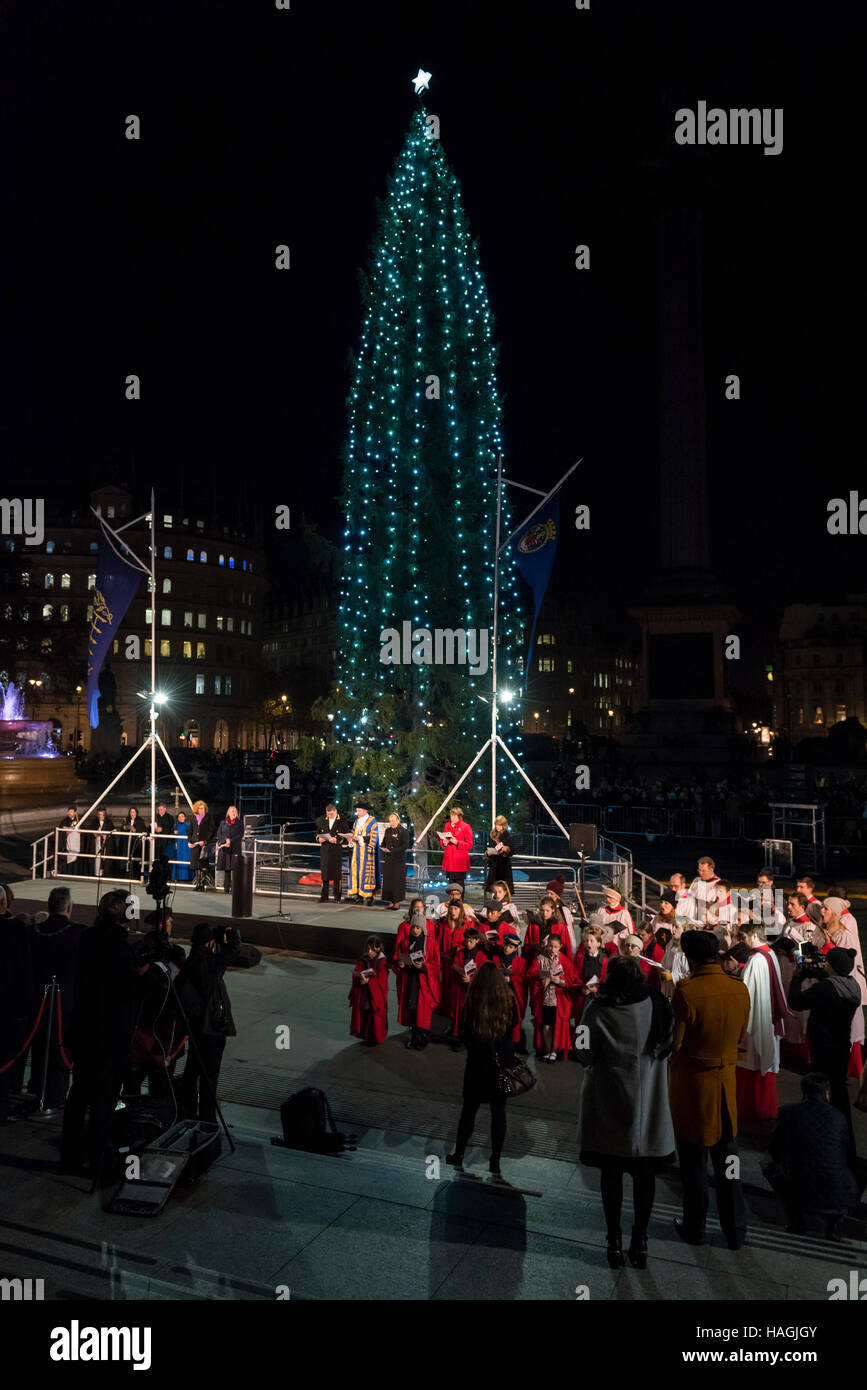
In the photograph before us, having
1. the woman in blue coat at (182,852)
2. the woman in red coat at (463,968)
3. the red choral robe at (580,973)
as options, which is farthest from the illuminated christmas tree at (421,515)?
the red choral robe at (580,973)

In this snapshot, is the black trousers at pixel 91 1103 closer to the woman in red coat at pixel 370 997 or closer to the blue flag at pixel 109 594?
the woman in red coat at pixel 370 997

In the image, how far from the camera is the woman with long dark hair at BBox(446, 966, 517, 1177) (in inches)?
240

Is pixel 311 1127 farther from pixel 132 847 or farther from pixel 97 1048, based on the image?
pixel 132 847

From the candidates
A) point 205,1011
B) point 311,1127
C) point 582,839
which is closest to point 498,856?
point 582,839

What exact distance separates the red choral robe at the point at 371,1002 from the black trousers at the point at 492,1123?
2986mm

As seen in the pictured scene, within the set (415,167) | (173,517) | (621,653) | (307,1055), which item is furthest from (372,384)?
(621,653)

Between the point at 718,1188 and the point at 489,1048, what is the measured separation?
1674 millimetres

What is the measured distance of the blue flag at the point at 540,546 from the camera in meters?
14.7

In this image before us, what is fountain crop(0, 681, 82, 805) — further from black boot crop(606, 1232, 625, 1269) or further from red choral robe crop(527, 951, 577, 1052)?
black boot crop(606, 1232, 625, 1269)

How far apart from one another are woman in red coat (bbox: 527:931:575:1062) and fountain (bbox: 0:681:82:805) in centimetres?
3059

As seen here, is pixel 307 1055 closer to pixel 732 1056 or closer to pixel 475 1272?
pixel 475 1272

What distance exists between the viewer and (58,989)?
7.58m
